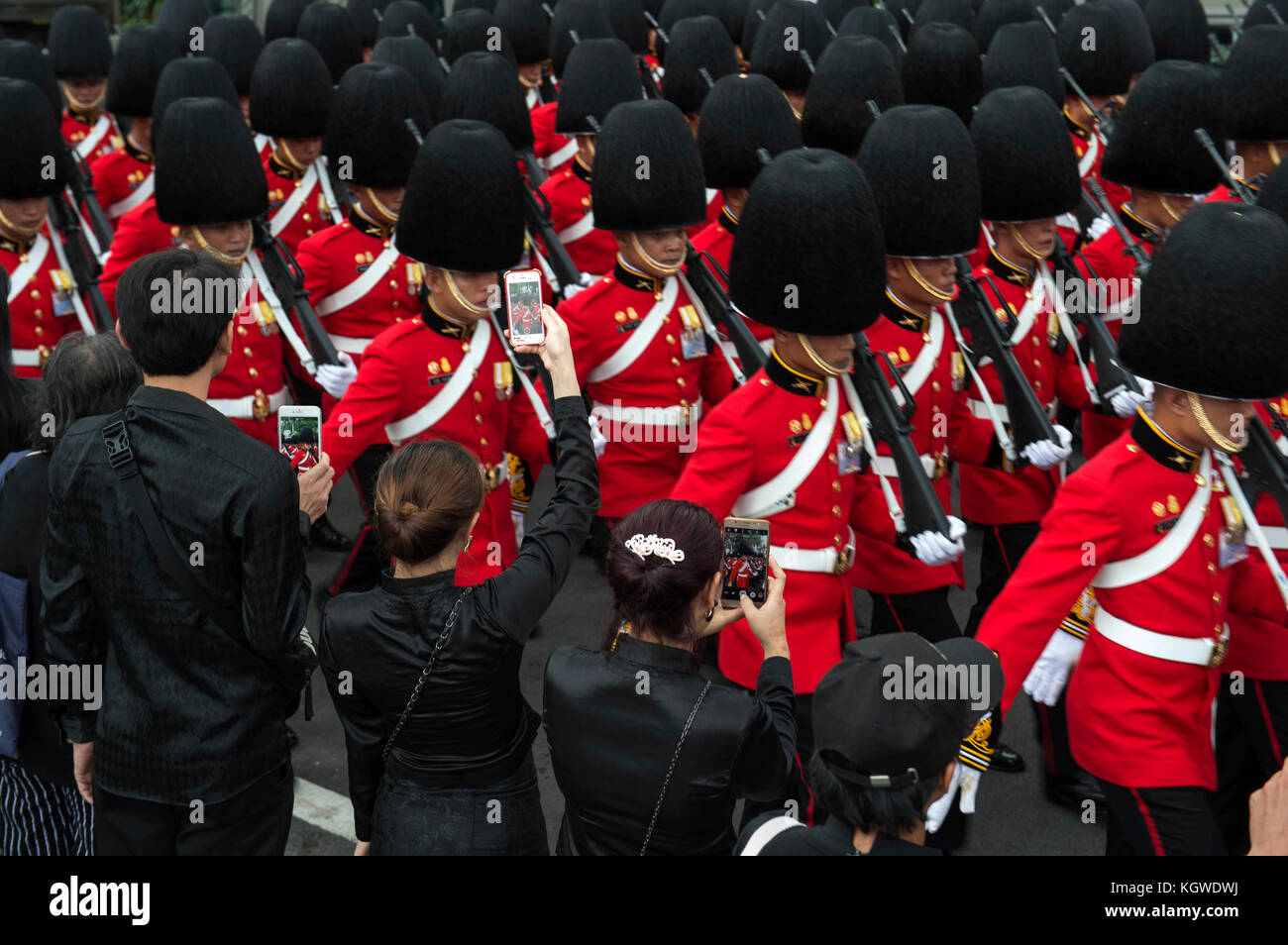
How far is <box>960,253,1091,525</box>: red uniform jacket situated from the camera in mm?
4684

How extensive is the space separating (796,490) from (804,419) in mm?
180

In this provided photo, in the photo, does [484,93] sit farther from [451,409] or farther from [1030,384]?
[1030,384]

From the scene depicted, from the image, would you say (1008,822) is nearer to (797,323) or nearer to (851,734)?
(797,323)

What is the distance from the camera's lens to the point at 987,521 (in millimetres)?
4746

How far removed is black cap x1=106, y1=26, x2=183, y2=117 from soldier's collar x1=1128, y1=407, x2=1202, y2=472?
697 cm

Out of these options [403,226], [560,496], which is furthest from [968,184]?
[560,496]

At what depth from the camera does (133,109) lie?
343 inches

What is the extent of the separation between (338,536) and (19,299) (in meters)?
1.57

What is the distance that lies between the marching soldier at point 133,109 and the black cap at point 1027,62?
4.45 meters

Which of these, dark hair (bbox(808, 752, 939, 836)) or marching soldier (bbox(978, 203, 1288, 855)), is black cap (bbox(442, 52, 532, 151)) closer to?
marching soldier (bbox(978, 203, 1288, 855))

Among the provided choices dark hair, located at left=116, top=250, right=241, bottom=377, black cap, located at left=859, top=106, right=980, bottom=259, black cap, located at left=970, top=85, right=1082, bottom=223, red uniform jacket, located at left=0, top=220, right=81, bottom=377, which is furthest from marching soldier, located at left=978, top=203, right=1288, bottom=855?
red uniform jacket, located at left=0, top=220, right=81, bottom=377

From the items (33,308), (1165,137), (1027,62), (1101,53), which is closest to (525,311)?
(33,308)

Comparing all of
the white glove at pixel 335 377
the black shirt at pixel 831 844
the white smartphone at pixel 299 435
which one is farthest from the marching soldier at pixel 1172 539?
the white glove at pixel 335 377

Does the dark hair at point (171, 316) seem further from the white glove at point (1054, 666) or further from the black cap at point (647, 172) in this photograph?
the black cap at point (647, 172)
